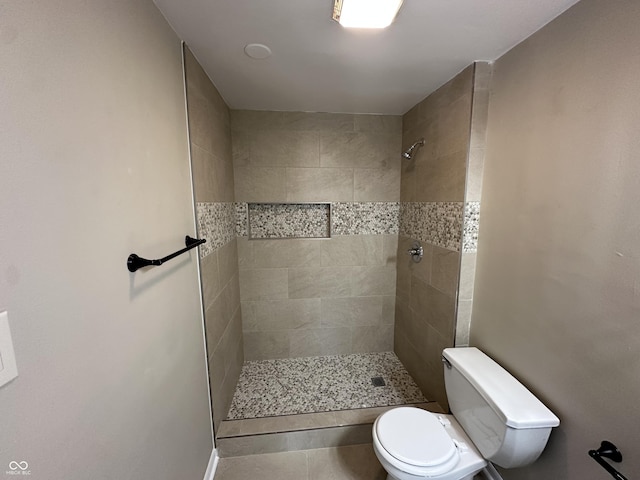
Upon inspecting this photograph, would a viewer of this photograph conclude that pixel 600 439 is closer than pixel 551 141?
Yes

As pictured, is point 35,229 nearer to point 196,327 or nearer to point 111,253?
point 111,253

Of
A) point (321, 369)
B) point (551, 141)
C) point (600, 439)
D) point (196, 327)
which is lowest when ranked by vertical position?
point (321, 369)

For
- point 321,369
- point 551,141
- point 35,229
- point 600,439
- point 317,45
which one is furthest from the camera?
point 321,369

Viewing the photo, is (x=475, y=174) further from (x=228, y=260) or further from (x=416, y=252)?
(x=228, y=260)

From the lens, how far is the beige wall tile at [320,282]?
91.9 inches

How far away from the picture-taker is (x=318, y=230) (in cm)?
238

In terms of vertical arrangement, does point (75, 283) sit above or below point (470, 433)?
above

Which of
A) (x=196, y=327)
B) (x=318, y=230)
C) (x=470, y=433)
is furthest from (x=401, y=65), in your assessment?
(x=470, y=433)

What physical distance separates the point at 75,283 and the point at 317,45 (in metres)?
1.32

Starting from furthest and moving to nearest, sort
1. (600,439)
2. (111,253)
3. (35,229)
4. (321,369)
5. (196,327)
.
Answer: (321,369)
(196,327)
(600,439)
(111,253)
(35,229)

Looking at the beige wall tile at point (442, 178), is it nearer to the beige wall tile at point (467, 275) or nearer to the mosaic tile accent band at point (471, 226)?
the mosaic tile accent band at point (471, 226)

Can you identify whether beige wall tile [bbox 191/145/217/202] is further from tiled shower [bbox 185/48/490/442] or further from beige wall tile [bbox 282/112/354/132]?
beige wall tile [bbox 282/112/354/132]

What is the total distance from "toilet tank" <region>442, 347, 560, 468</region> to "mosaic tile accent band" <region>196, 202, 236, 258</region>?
1477 millimetres

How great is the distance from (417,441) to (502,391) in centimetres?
45
